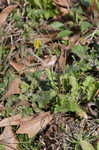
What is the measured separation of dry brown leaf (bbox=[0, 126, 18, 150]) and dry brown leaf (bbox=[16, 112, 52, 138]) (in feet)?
0.19

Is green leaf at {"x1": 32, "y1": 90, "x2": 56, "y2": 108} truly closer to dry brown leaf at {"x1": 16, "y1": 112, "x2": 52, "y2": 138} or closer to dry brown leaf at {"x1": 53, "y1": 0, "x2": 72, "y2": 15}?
dry brown leaf at {"x1": 16, "y1": 112, "x2": 52, "y2": 138}

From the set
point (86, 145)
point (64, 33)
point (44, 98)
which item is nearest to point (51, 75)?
point (44, 98)

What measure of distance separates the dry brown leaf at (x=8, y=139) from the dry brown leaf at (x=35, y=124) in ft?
0.19

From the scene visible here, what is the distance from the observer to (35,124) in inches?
106

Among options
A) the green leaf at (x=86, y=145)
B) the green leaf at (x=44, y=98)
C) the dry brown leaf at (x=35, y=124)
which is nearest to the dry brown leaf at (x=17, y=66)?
the green leaf at (x=44, y=98)

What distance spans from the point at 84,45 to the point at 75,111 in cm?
60

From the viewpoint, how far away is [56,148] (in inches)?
102

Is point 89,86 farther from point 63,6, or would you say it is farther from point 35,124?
point 63,6

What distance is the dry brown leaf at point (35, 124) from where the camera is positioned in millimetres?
2672

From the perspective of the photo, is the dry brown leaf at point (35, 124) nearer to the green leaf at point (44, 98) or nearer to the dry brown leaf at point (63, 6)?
the green leaf at point (44, 98)

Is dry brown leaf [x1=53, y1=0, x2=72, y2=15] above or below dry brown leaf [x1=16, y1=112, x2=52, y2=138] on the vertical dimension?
above

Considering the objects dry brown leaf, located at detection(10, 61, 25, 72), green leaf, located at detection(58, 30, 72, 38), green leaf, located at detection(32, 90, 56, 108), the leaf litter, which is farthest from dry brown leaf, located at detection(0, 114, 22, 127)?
green leaf, located at detection(58, 30, 72, 38)

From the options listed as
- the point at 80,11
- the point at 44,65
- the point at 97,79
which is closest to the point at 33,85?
the point at 44,65

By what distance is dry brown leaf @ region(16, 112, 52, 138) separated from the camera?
267 cm
